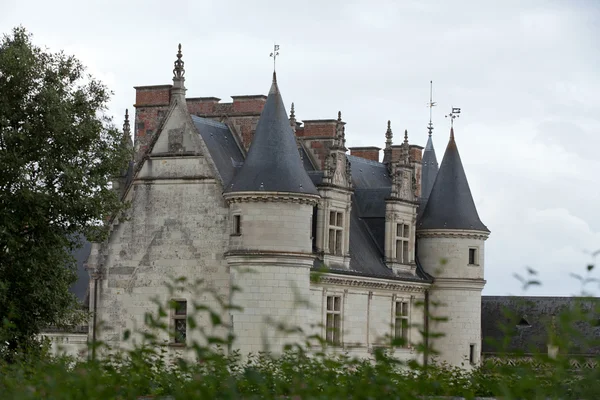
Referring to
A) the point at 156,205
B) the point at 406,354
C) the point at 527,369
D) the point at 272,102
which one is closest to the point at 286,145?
the point at 272,102

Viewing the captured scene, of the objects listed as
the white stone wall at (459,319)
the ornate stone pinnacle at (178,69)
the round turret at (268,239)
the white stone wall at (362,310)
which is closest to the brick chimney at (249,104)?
the ornate stone pinnacle at (178,69)

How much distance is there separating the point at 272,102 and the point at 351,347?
7690 mm

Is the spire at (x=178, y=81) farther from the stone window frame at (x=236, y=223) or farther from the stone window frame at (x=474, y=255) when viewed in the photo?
the stone window frame at (x=474, y=255)

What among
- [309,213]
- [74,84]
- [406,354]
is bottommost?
[406,354]

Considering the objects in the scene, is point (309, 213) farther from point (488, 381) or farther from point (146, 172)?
point (488, 381)

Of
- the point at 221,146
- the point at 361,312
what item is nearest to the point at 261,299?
the point at 221,146

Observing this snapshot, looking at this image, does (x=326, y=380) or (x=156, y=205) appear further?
(x=156, y=205)

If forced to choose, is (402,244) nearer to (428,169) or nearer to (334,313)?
(334,313)

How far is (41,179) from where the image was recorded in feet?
108

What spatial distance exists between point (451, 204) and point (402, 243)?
8.32 ft

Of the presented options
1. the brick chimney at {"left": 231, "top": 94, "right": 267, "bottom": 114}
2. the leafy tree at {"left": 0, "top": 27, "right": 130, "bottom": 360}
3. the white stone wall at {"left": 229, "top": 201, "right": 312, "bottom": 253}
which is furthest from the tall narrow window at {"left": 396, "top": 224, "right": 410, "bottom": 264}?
the leafy tree at {"left": 0, "top": 27, "right": 130, "bottom": 360}

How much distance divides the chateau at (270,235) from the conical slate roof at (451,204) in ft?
0.16

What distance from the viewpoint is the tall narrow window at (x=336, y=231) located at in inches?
1613

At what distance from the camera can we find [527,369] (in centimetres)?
1420
